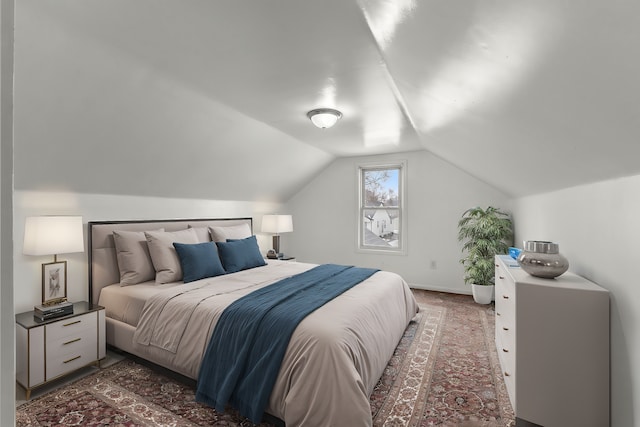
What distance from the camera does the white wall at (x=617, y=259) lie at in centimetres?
135

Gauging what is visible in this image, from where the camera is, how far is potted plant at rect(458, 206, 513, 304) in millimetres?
3957

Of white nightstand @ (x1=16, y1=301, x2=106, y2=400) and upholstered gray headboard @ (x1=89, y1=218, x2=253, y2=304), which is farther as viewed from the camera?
upholstered gray headboard @ (x1=89, y1=218, x2=253, y2=304)

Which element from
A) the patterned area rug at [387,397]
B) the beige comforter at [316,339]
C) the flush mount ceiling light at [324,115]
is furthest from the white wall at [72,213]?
the flush mount ceiling light at [324,115]

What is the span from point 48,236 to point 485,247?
15.0 ft

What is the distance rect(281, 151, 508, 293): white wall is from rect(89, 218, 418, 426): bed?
5.14 feet

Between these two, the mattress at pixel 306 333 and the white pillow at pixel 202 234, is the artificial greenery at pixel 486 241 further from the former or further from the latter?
the white pillow at pixel 202 234

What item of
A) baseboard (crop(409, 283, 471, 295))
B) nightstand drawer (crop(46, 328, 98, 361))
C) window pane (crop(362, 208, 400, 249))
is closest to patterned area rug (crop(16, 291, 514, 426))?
nightstand drawer (crop(46, 328, 98, 361))

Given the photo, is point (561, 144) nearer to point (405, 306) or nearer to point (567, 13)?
point (567, 13)

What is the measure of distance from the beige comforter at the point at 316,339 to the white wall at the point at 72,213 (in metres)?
0.92

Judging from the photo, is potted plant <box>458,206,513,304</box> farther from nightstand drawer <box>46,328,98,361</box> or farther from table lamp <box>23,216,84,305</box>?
table lamp <box>23,216,84,305</box>

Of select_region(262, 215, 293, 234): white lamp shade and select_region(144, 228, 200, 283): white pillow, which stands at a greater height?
select_region(262, 215, 293, 234): white lamp shade

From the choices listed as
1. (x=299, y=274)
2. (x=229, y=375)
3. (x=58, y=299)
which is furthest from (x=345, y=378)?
(x=58, y=299)

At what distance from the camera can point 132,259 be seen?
2.92 metres

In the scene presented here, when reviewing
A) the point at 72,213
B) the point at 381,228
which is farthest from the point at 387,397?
the point at 381,228
